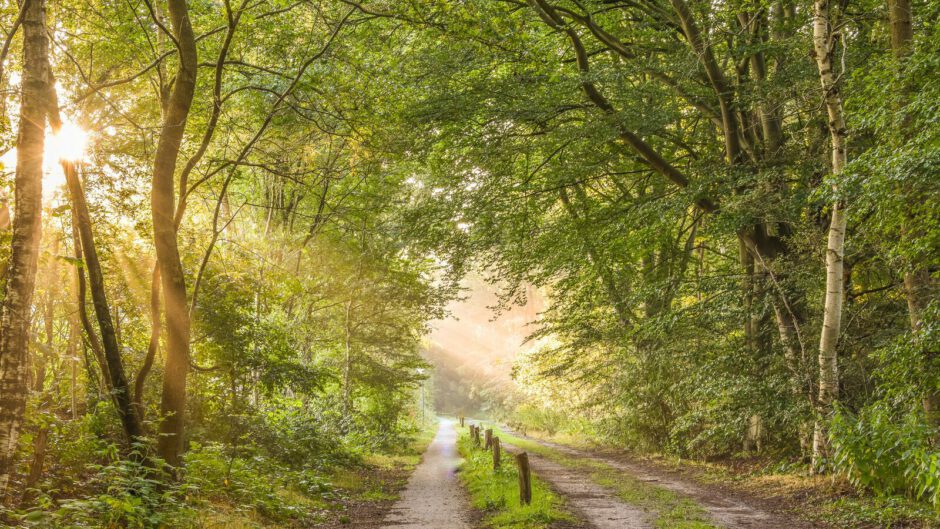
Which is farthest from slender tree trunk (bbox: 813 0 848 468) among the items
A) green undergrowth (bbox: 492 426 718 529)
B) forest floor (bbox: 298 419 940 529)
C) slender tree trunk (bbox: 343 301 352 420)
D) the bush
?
slender tree trunk (bbox: 343 301 352 420)

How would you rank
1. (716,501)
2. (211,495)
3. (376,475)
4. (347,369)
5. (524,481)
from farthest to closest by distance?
(347,369)
(376,475)
(716,501)
(524,481)
(211,495)

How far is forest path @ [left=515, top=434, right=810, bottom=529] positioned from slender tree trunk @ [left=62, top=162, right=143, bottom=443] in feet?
25.1

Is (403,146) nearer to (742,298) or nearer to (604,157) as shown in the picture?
(604,157)

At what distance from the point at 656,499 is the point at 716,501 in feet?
3.32

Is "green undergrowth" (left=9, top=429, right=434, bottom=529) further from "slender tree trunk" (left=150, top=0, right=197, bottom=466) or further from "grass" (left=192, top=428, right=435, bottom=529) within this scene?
"slender tree trunk" (left=150, top=0, right=197, bottom=466)

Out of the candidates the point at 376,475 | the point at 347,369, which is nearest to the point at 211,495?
the point at 376,475

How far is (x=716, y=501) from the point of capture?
33.3 ft

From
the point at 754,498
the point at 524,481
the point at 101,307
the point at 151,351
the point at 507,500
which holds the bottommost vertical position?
the point at 754,498

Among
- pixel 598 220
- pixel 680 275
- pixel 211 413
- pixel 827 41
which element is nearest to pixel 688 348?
pixel 680 275

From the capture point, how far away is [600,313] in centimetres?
1825

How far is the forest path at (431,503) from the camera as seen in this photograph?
9141mm

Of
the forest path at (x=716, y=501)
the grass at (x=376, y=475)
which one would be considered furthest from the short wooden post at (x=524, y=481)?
the grass at (x=376, y=475)

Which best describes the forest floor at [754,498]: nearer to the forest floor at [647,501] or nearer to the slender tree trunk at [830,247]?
the forest floor at [647,501]

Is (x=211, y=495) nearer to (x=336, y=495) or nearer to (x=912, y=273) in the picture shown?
(x=336, y=495)
